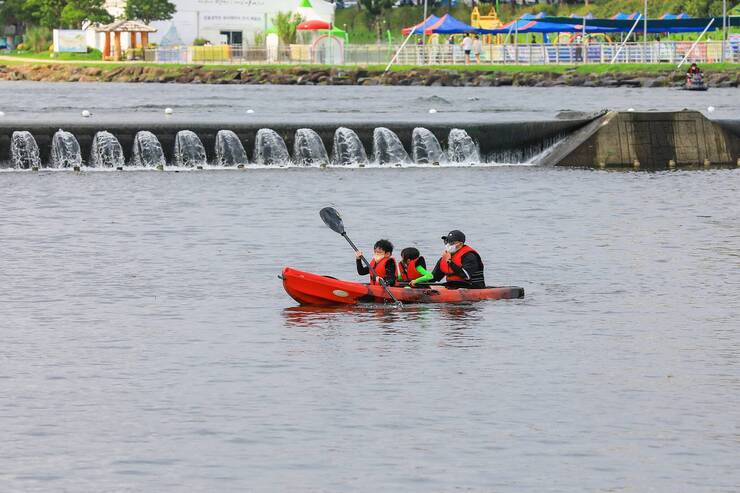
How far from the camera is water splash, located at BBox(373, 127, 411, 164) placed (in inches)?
1980

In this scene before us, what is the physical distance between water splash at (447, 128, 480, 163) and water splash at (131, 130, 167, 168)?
9127mm

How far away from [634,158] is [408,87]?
59760 mm

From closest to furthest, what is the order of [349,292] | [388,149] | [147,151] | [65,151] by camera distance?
1. [349,292]
2. [65,151]
3. [147,151]
4. [388,149]

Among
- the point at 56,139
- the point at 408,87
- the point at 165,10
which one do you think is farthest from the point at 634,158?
the point at 165,10

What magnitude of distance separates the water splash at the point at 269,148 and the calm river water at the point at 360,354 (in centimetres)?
890

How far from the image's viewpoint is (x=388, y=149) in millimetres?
50312

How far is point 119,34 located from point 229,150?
339ft

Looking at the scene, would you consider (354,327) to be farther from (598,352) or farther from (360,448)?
(360,448)

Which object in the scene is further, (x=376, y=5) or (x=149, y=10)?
(x=376, y=5)

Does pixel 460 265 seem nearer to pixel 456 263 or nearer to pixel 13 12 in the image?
pixel 456 263

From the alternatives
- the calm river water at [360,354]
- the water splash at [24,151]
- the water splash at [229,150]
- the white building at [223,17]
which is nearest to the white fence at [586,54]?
the white building at [223,17]

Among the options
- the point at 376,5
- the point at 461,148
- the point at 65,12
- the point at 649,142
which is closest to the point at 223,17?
the point at 65,12

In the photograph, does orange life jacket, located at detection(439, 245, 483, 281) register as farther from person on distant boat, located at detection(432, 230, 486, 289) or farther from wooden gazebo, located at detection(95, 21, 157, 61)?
wooden gazebo, located at detection(95, 21, 157, 61)

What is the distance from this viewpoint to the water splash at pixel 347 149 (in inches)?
1964
